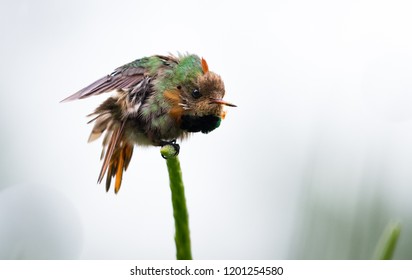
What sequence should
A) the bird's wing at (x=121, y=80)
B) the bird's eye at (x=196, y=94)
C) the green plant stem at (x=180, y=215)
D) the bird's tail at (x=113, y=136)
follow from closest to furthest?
the green plant stem at (x=180, y=215)
the bird's wing at (x=121, y=80)
the bird's eye at (x=196, y=94)
the bird's tail at (x=113, y=136)

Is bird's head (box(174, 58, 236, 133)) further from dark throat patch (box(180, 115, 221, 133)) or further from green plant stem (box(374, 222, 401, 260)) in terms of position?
green plant stem (box(374, 222, 401, 260))

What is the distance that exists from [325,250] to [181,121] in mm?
1120

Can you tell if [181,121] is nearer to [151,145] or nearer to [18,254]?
[151,145]

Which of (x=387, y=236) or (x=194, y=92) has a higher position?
(x=194, y=92)

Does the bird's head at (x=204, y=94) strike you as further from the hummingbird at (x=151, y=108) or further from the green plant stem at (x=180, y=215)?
the green plant stem at (x=180, y=215)

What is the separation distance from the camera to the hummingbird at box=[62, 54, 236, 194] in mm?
1970

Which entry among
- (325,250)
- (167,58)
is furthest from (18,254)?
(167,58)

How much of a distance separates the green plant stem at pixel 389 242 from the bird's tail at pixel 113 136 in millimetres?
1510

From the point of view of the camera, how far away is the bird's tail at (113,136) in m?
2.16

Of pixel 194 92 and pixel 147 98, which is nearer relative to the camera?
pixel 194 92

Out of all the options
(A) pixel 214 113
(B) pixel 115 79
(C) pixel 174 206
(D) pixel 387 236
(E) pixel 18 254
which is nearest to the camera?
(D) pixel 387 236

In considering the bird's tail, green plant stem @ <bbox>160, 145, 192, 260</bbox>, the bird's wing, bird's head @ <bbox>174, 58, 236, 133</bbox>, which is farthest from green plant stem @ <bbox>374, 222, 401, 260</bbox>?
the bird's tail

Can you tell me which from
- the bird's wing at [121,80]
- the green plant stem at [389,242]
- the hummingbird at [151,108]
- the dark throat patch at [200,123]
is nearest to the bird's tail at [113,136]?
the hummingbird at [151,108]

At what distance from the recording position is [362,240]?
3.74 ft
